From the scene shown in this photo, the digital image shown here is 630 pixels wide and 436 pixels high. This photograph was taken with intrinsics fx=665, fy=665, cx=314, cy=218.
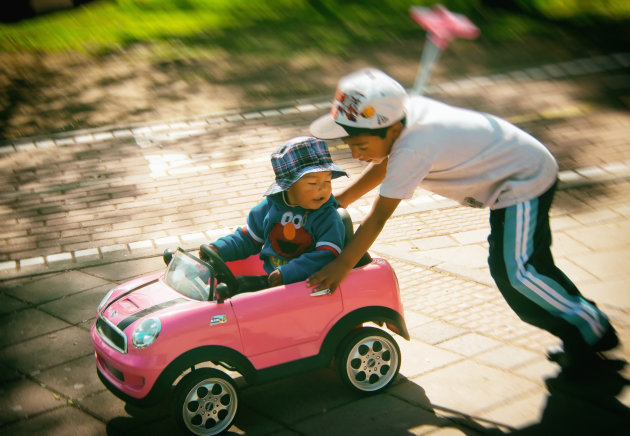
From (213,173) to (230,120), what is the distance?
1.71 metres

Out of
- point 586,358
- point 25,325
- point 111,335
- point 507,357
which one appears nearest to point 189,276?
point 111,335

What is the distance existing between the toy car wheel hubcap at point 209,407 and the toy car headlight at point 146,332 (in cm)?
33

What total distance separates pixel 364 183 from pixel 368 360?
1.03 metres

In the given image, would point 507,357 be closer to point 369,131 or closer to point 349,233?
point 349,233

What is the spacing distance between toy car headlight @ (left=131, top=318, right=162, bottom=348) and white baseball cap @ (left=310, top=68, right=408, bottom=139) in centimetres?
136

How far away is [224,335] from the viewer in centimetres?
337

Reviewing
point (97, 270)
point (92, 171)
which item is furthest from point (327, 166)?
point (92, 171)

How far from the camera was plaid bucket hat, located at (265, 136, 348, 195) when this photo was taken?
3.65 meters

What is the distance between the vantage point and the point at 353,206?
21.5ft

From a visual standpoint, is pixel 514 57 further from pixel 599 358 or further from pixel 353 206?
pixel 599 358

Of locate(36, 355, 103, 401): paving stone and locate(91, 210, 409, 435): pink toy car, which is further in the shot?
locate(36, 355, 103, 401): paving stone

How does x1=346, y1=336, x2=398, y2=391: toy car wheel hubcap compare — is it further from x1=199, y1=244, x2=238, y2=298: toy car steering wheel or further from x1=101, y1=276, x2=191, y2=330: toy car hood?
x1=101, y1=276, x2=191, y2=330: toy car hood

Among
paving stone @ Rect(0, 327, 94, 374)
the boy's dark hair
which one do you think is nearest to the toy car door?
the boy's dark hair

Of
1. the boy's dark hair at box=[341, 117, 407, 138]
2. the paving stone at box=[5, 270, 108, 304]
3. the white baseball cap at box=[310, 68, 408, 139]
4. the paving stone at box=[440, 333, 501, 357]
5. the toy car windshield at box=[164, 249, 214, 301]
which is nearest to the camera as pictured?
the white baseball cap at box=[310, 68, 408, 139]
